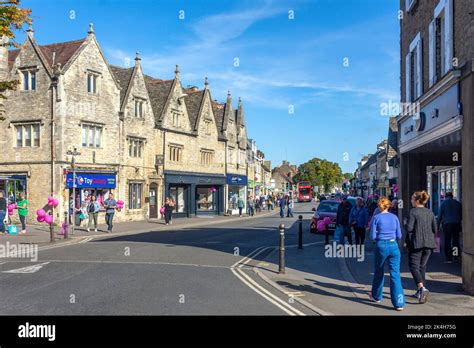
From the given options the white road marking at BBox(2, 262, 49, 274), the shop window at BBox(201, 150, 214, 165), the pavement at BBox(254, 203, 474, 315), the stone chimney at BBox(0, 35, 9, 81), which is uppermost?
the stone chimney at BBox(0, 35, 9, 81)

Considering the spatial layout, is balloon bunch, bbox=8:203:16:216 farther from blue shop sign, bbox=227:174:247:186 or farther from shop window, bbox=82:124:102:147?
blue shop sign, bbox=227:174:247:186

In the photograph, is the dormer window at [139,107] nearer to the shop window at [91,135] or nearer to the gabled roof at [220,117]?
the shop window at [91,135]

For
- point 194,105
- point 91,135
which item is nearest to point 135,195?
point 91,135

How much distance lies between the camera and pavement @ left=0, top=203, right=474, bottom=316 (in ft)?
25.7

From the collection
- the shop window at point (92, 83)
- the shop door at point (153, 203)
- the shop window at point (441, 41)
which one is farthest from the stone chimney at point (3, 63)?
the shop window at point (441, 41)

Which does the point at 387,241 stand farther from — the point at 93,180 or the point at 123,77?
the point at 123,77

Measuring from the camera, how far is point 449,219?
40.2 feet

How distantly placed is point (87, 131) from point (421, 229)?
23775 millimetres

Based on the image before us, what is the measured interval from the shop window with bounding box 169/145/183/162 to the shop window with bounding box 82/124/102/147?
799 cm

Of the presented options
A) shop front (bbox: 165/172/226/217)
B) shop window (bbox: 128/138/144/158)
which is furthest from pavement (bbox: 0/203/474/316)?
shop front (bbox: 165/172/226/217)

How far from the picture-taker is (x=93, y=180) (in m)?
28.4

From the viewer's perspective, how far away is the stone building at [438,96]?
357 inches
